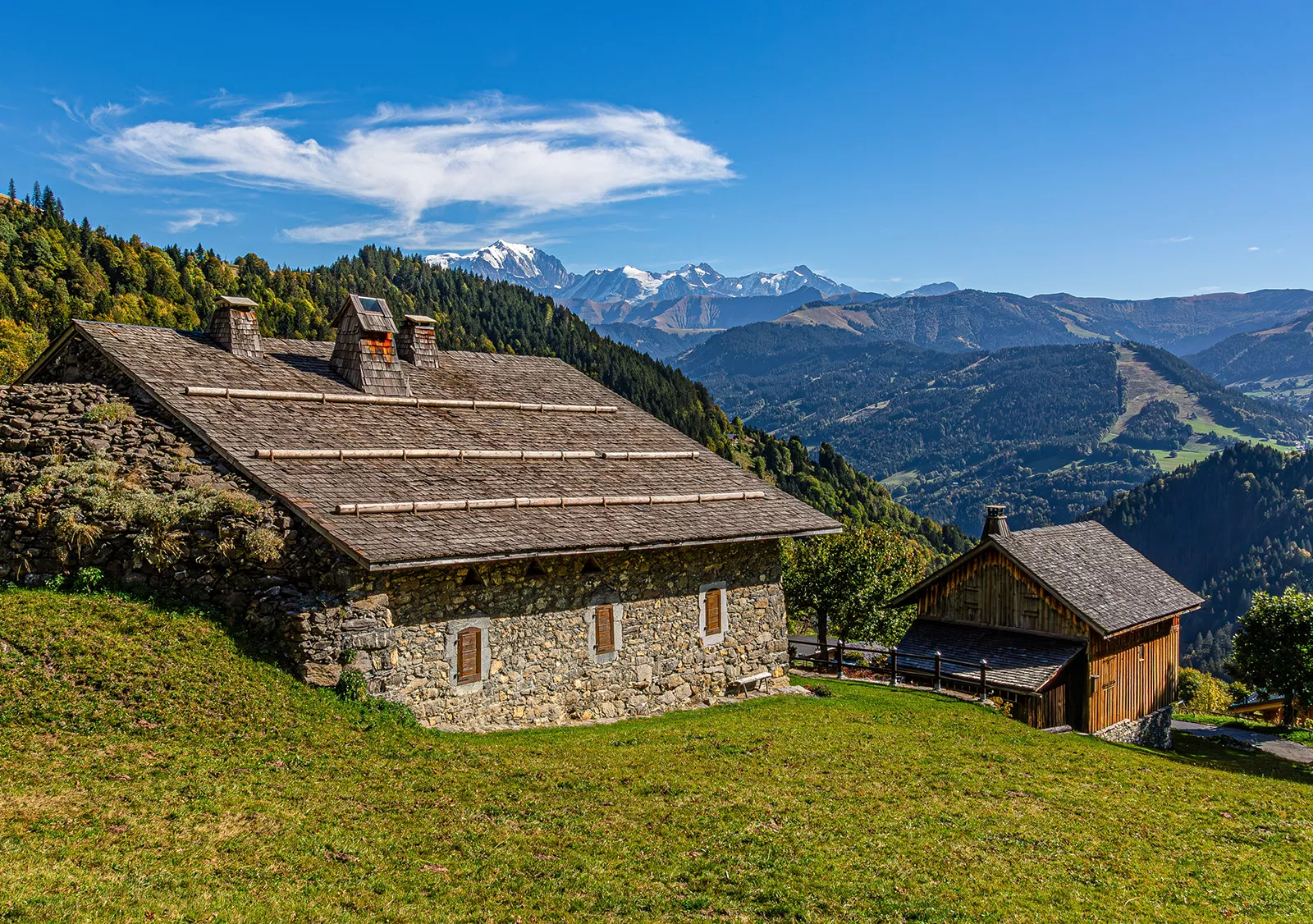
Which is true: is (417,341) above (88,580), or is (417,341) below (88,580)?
above

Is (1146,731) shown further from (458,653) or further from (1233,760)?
(458,653)

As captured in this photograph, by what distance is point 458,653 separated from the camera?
59.2ft

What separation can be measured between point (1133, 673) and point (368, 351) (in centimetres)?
2902

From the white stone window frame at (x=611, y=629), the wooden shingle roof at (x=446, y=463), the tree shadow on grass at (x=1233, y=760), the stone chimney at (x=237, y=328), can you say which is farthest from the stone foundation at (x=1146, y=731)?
the stone chimney at (x=237, y=328)

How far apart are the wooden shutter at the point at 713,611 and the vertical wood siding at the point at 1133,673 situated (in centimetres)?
1529

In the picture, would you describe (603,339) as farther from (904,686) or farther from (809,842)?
(809,842)

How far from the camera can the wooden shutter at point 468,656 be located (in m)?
18.0

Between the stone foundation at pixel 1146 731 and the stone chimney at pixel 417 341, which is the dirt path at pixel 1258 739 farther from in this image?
the stone chimney at pixel 417 341

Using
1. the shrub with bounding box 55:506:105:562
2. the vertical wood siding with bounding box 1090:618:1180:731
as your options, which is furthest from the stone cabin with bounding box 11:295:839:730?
the vertical wood siding with bounding box 1090:618:1180:731

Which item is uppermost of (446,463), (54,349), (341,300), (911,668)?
(341,300)

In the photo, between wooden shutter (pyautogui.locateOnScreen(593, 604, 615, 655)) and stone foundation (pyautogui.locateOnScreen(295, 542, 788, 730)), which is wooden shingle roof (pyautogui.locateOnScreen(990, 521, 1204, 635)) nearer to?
stone foundation (pyautogui.locateOnScreen(295, 542, 788, 730))

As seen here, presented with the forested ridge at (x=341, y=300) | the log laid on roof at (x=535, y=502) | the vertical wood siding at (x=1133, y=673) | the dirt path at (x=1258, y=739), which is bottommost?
the dirt path at (x=1258, y=739)

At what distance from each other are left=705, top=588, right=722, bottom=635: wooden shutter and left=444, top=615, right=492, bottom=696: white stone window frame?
21.3 ft

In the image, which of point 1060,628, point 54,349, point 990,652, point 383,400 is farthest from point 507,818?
point 1060,628
